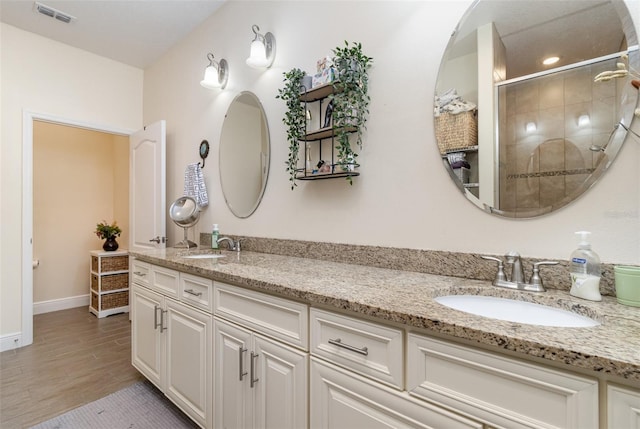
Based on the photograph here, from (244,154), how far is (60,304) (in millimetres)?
3382

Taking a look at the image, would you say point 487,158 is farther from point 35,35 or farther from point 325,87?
point 35,35

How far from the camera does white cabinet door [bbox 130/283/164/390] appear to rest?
6.03 feet

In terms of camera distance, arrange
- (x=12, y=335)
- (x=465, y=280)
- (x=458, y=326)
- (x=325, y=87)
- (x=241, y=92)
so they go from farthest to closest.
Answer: (x=12, y=335) < (x=241, y=92) < (x=325, y=87) < (x=465, y=280) < (x=458, y=326)

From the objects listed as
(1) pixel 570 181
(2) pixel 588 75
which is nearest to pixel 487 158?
(1) pixel 570 181

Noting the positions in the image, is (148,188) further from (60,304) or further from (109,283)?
(60,304)

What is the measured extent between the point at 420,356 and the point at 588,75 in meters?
1.08

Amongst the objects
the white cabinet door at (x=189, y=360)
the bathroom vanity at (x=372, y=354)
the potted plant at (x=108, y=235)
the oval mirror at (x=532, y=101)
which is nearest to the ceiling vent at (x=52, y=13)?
the potted plant at (x=108, y=235)

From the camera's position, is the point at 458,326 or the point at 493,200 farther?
the point at 493,200

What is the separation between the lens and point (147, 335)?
197 centimetres

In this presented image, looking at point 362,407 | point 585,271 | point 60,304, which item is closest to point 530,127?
point 585,271

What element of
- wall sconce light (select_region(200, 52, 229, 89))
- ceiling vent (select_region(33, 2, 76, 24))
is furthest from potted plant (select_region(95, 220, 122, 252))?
wall sconce light (select_region(200, 52, 229, 89))

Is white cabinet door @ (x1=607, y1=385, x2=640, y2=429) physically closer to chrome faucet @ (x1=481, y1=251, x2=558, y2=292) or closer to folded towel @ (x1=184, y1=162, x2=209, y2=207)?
chrome faucet @ (x1=481, y1=251, x2=558, y2=292)

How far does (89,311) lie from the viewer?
3732mm

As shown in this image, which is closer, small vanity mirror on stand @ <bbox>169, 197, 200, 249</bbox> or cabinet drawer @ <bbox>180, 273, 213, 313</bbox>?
cabinet drawer @ <bbox>180, 273, 213, 313</bbox>
